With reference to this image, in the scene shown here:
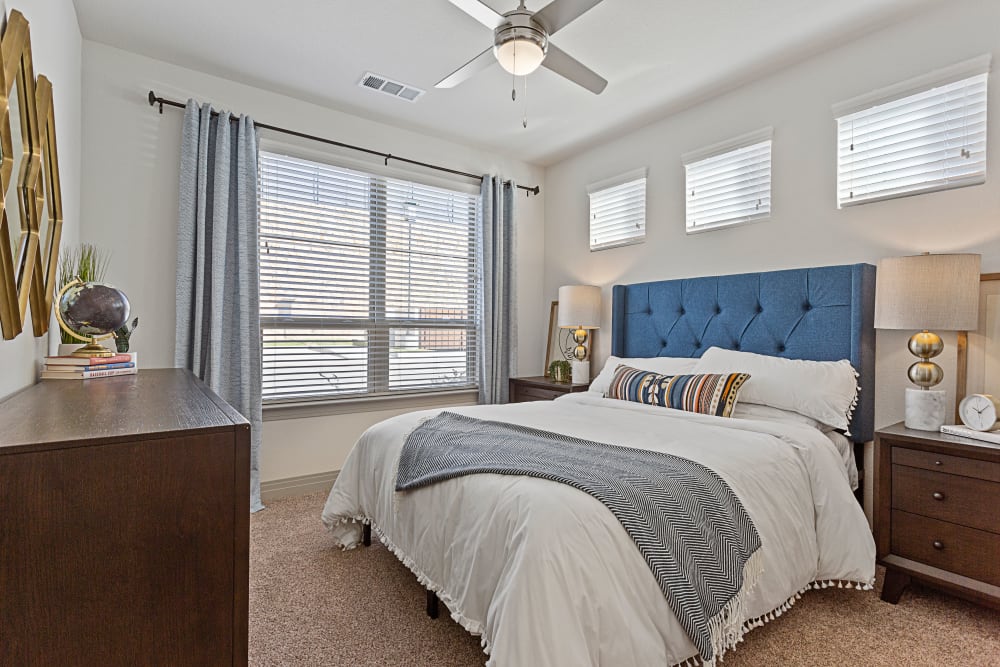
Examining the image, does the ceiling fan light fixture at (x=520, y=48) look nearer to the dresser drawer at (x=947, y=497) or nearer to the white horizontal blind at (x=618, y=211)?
the white horizontal blind at (x=618, y=211)

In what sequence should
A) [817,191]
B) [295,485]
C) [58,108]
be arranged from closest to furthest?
[58,108], [817,191], [295,485]

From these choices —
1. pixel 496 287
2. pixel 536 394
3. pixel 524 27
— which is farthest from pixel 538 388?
pixel 524 27

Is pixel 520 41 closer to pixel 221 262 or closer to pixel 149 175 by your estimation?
pixel 221 262

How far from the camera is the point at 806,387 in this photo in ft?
8.11

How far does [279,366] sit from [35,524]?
2.80 m

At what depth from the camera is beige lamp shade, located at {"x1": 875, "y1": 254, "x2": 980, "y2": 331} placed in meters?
2.07

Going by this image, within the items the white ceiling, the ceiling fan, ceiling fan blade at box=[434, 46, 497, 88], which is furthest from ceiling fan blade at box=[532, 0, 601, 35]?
the white ceiling

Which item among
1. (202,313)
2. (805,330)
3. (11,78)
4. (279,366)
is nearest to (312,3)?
(11,78)

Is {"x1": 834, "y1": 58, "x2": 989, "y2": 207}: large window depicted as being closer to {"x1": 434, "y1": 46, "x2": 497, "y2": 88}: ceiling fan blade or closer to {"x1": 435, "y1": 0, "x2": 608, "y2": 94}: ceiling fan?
{"x1": 435, "y1": 0, "x2": 608, "y2": 94}: ceiling fan

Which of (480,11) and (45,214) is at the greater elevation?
(480,11)

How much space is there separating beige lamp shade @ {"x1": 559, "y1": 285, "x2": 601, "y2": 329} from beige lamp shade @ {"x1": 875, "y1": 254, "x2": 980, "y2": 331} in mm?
1980

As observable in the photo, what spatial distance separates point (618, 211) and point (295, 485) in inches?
124

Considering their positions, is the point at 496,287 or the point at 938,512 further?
the point at 496,287

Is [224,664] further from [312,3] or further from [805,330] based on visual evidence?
[805,330]
